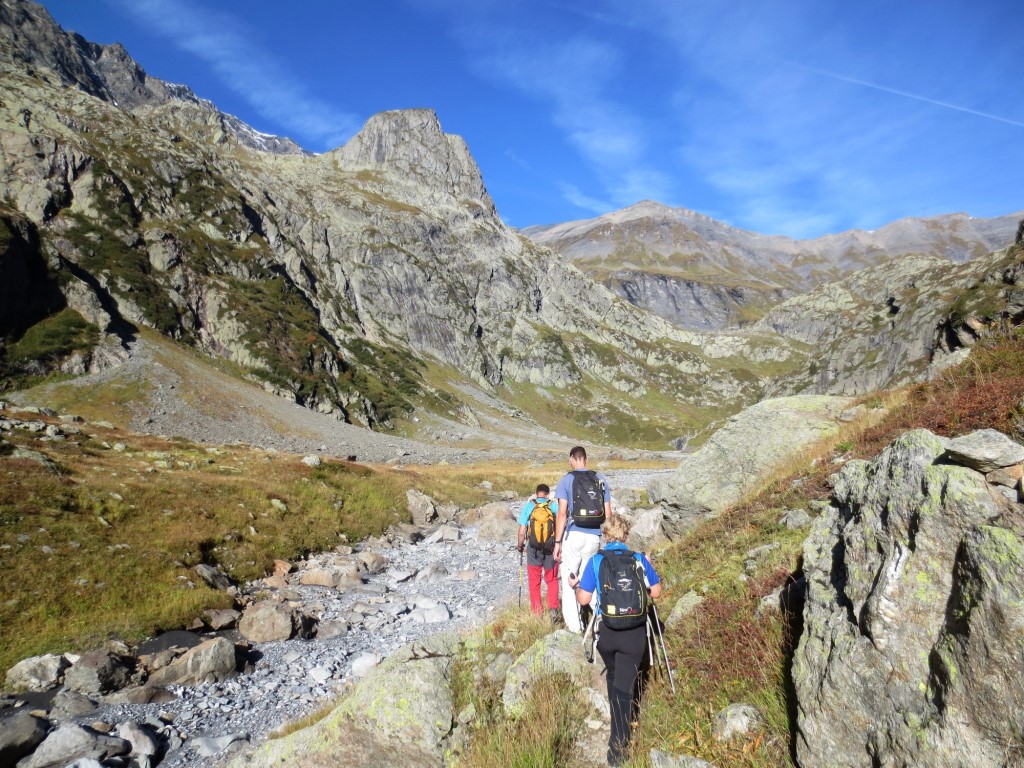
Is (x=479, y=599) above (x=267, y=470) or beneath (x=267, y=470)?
beneath

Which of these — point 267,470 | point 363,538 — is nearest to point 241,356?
point 267,470

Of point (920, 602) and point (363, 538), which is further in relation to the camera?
point (363, 538)

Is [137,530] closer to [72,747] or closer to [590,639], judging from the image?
[72,747]

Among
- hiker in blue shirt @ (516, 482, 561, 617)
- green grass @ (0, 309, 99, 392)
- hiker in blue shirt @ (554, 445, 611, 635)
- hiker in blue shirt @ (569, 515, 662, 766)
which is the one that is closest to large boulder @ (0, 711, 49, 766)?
hiker in blue shirt @ (516, 482, 561, 617)

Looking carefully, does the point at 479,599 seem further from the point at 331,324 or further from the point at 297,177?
the point at 297,177

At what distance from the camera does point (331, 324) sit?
135500 millimetres

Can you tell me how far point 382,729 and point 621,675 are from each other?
12.1ft

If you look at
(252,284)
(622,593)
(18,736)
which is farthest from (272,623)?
(252,284)

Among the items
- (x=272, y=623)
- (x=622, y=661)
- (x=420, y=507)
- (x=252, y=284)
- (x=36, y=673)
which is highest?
(x=252, y=284)

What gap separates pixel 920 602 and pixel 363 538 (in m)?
24.1

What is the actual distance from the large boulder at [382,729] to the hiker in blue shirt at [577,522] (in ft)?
8.58

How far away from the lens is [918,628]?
14.3 ft

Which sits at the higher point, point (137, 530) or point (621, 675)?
point (621, 675)

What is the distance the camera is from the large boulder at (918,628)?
3.70 m
